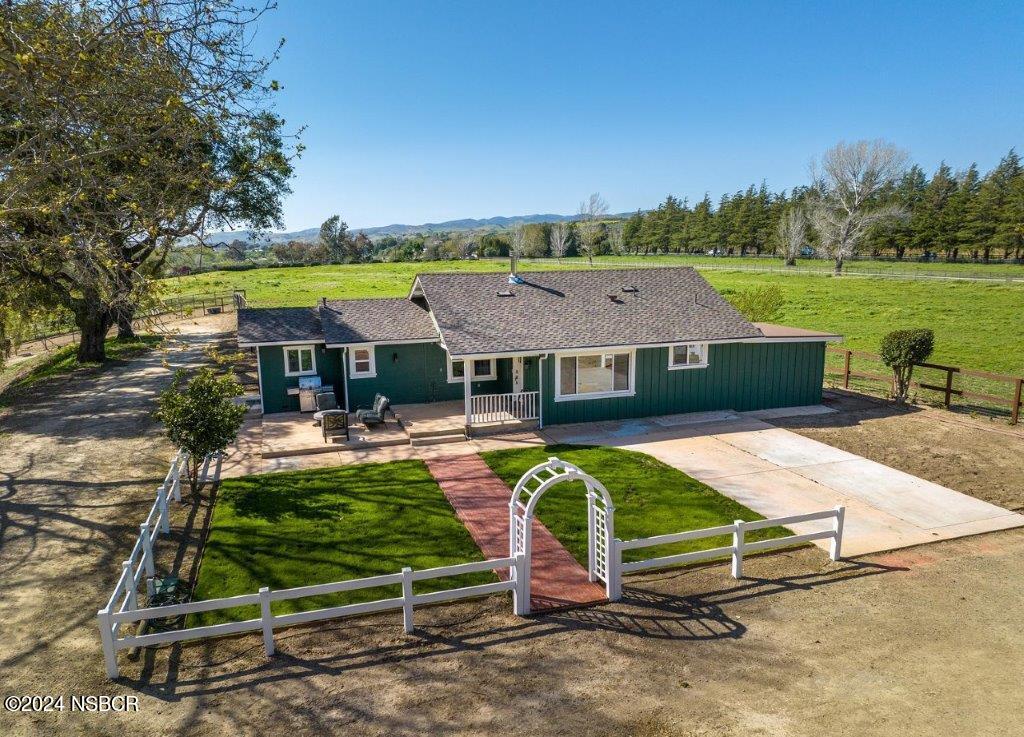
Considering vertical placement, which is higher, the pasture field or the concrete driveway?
the pasture field

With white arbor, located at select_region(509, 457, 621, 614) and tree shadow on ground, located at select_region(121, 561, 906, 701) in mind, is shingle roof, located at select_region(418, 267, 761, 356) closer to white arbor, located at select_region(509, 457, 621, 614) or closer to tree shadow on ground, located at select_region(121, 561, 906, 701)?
white arbor, located at select_region(509, 457, 621, 614)

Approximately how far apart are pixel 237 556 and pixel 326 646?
3440 mm

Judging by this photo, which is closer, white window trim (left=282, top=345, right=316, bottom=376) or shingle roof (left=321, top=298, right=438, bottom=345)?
shingle roof (left=321, top=298, right=438, bottom=345)

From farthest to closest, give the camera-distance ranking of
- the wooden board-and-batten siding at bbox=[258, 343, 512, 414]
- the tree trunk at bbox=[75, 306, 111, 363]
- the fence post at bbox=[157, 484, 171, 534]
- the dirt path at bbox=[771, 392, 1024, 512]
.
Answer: the tree trunk at bbox=[75, 306, 111, 363], the wooden board-and-batten siding at bbox=[258, 343, 512, 414], the dirt path at bbox=[771, 392, 1024, 512], the fence post at bbox=[157, 484, 171, 534]

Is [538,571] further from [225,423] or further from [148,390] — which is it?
[148,390]

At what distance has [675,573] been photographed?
10.4m

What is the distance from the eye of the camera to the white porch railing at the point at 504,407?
60.7 ft

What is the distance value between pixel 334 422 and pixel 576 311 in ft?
27.5

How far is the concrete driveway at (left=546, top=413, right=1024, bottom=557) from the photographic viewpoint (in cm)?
1205

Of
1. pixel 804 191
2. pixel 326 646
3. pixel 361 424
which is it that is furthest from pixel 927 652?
pixel 804 191

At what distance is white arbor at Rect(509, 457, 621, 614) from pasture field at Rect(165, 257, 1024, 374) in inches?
553

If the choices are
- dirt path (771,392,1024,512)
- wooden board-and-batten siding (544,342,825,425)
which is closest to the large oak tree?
wooden board-and-batten siding (544,342,825,425)

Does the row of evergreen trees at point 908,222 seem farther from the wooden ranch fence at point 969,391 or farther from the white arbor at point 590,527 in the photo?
the white arbor at point 590,527

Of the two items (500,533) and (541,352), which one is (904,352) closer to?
(541,352)
